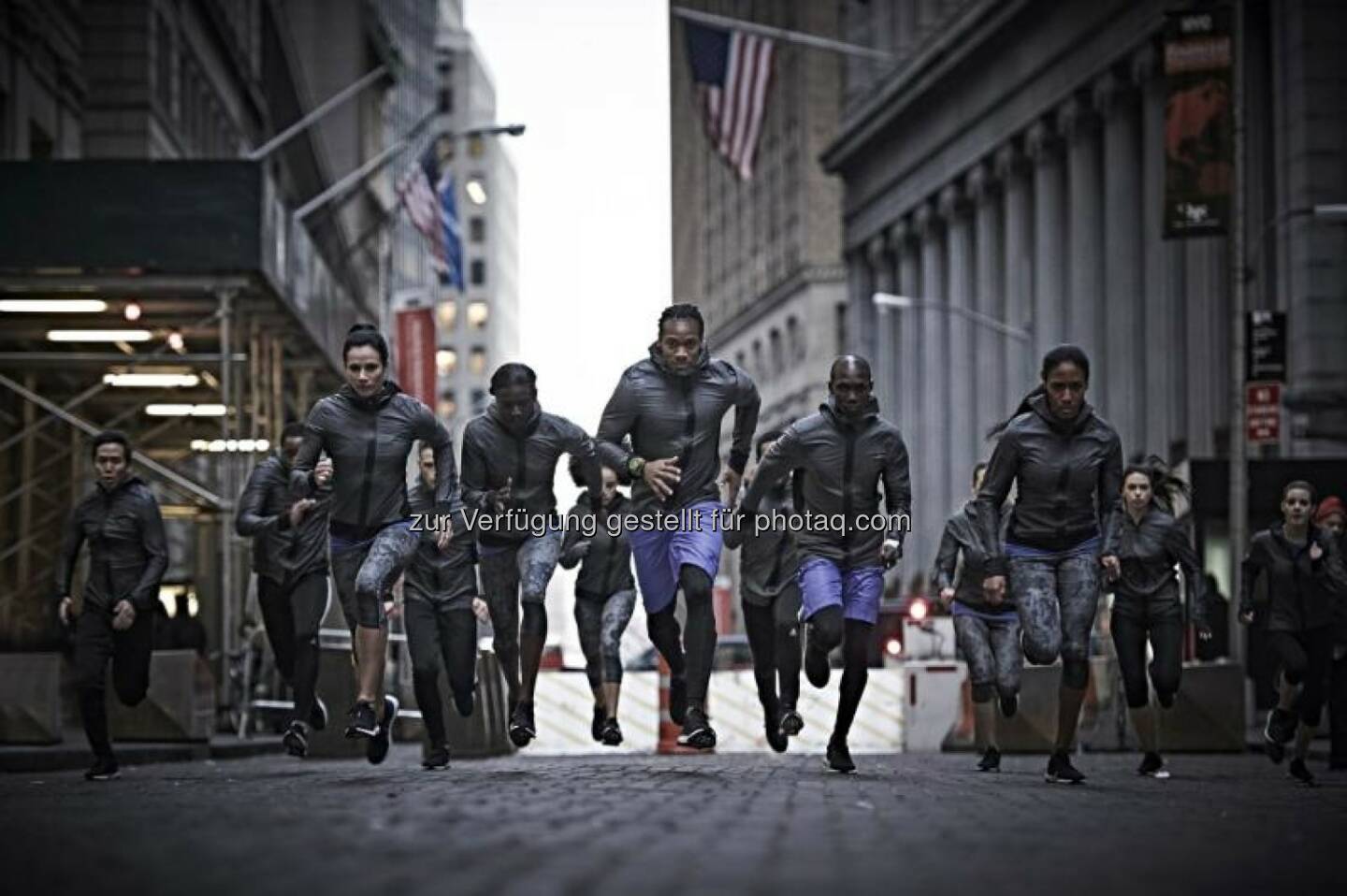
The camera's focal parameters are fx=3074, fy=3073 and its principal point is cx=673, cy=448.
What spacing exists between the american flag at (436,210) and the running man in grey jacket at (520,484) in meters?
34.1

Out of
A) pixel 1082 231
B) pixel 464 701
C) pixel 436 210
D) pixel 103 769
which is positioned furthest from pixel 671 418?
pixel 1082 231

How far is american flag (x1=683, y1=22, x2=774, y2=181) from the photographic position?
56.3 metres

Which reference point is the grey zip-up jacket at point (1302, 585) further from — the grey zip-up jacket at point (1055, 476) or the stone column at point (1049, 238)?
the stone column at point (1049, 238)

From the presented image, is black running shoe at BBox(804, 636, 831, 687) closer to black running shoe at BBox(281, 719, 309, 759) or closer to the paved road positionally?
the paved road

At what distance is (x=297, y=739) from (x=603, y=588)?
2.48 meters

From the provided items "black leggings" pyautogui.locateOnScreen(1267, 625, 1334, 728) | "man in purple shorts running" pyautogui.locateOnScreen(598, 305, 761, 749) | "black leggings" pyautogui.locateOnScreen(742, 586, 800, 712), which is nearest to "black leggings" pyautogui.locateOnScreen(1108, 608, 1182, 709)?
"black leggings" pyautogui.locateOnScreen(1267, 625, 1334, 728)

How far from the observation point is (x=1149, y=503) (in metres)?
18.9

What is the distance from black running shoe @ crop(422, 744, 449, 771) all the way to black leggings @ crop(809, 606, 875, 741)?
2224 millimetres

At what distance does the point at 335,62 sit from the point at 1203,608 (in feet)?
262

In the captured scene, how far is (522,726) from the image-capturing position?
16953mm

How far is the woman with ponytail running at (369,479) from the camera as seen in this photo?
1631 centimetres

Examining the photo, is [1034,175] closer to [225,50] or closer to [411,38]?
[225,50]

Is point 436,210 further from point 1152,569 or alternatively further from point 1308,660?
point 1152,569

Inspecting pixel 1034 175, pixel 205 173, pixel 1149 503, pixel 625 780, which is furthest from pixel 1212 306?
pixel 625 780
